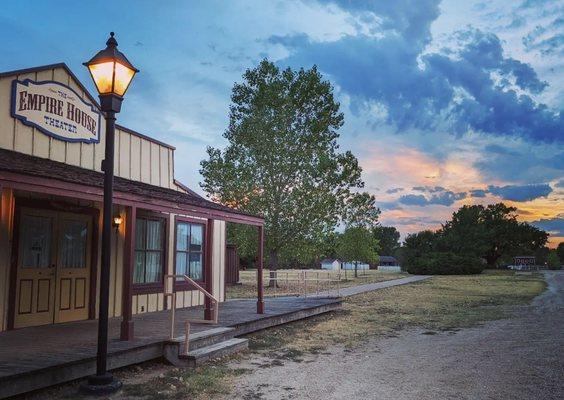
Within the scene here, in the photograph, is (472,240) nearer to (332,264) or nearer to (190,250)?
(332,264)

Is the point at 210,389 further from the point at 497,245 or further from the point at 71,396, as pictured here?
the point at 497,245

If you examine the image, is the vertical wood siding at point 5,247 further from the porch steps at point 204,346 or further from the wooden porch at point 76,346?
the porch steps at point 204,346

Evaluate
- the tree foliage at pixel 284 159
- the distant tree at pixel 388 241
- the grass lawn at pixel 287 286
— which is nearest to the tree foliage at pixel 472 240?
the grass lawn at pixel 287 286

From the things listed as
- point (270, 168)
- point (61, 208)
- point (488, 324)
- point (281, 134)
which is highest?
point (281, 134)

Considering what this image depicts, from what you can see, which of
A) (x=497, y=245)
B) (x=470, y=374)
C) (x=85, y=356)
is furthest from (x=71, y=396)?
(x=497, y=245)

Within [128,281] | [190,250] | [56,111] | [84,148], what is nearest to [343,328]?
[190,250]

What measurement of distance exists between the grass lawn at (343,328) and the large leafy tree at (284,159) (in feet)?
17.7

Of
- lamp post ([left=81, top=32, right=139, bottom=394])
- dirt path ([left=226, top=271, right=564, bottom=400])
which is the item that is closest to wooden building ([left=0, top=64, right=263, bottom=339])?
lamp post ([left=81, top=32, right=139, bottom=394])

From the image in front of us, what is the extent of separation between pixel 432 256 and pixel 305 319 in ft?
142

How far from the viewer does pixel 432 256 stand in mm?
54219

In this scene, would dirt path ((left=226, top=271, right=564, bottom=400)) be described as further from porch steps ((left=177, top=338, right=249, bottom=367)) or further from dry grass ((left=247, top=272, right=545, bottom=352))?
dry grass ((left=247, top=272, right=545, bottom=352))

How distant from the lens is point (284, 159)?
25.5 m

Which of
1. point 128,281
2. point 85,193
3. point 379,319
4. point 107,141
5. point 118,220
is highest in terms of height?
point 107,141

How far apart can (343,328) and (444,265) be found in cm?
4172
